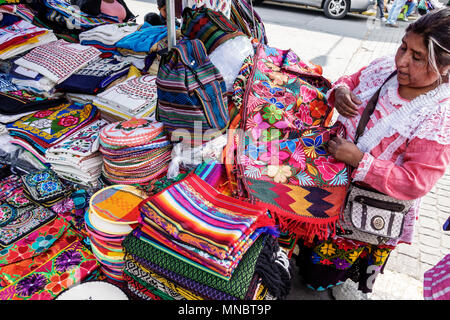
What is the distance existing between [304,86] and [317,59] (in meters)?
4.25

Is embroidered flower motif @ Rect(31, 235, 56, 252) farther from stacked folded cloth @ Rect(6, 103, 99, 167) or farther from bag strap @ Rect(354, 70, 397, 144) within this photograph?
bag strap @ Rect(354, 70, 397, 144)

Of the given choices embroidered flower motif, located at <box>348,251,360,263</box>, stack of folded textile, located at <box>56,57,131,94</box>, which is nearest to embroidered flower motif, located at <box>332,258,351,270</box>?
embroidered flower motif, located at <box>348,251,360,263</box>

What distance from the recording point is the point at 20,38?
2.86 meters

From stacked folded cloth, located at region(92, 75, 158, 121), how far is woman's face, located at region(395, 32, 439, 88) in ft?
5.12

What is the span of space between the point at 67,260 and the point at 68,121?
1.09 m

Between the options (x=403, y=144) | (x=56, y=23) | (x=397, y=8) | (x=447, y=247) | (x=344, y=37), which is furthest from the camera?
(x=397, y=8)

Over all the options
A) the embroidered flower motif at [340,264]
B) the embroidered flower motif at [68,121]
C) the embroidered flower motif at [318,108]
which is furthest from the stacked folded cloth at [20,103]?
the embroidered flower motif at [340,264]

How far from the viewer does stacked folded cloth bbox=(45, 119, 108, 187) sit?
6.57 feet

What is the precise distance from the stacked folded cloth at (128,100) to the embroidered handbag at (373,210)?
142 cm

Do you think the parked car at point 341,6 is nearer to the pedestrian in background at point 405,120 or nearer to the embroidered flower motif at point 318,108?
the embroidered flower motif at point 318,108

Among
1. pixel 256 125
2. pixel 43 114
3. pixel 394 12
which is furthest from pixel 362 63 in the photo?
pixel 43 114
